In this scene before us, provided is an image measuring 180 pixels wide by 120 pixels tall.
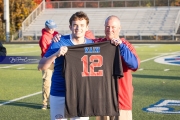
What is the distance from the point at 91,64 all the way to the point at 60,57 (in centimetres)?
36

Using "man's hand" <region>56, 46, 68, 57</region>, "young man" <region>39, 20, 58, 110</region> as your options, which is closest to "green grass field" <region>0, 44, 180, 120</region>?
"young man" <region>39, 20, 58, 110</region>

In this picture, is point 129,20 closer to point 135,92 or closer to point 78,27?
point 135,92

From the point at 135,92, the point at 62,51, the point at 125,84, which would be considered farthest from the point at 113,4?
the point at 62,51

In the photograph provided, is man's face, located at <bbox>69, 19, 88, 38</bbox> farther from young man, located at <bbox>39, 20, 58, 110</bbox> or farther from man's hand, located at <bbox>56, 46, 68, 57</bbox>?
young man, located at <bbox>39, 20, 58, 110</bbox>

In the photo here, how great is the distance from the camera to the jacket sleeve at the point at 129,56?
17.7 feet

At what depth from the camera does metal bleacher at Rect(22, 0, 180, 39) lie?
44844 millimetres

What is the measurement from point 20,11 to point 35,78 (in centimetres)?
3673

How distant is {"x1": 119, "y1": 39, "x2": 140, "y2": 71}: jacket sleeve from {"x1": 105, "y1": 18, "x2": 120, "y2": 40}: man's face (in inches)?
5.7

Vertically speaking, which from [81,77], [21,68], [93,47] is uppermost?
[93,47]

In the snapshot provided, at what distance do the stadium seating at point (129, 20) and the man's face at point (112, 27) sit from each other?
37.9 metres

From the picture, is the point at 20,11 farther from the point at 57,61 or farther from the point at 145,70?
the point at 57,61

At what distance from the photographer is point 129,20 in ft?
159

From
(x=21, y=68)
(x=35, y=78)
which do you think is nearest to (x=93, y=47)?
(x=35, y=78)

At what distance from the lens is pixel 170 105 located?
10023mm
